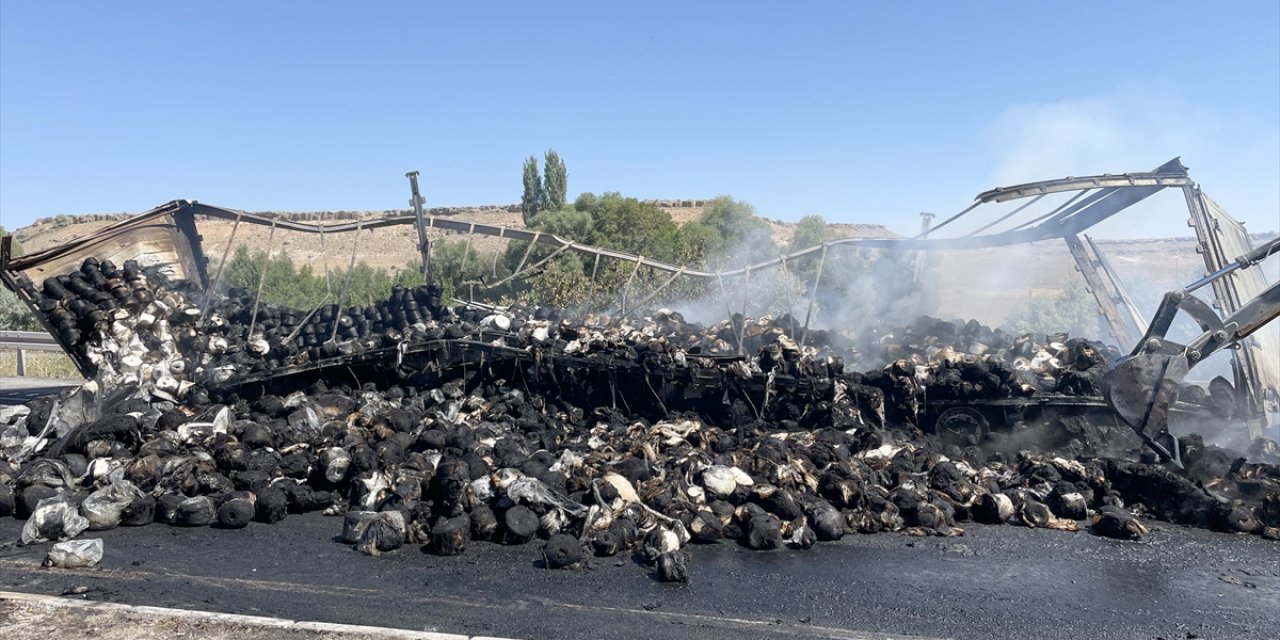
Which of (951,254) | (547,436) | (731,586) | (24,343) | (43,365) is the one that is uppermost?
(951,254)

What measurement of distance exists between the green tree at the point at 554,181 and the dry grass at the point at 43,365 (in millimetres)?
40418

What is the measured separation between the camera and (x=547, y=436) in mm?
9727

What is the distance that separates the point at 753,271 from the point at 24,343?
17.2m

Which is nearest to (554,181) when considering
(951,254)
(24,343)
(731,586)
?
(951,254)

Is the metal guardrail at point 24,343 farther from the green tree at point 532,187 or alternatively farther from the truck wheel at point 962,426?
the green tree at point 532,187

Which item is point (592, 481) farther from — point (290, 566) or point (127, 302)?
point (127, 302)

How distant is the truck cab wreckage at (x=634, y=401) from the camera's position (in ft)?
25.4

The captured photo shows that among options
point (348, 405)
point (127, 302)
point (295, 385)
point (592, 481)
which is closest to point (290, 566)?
point (592, 481)

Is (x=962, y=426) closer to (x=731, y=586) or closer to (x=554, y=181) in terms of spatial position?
(x=731, y=586)

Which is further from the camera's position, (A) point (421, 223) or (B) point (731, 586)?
(A) point (421, 223)

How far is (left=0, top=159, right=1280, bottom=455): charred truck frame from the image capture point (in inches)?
420

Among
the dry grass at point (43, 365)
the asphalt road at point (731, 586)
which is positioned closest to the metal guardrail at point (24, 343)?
the dry grass at point (43, 365)

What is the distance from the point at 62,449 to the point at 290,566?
3.91m

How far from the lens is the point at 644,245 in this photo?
102ft
